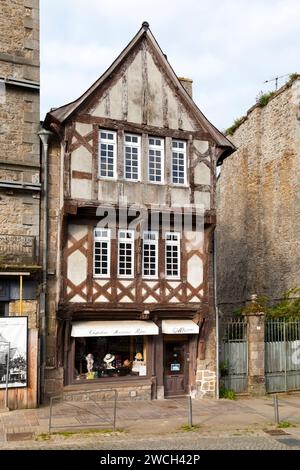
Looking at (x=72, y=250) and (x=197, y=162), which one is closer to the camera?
(x=72, y=250)

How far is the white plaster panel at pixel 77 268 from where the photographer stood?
15.8m

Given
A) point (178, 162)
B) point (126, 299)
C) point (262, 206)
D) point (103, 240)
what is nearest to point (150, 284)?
point (126, 299)

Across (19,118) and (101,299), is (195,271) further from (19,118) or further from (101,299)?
(19,118)

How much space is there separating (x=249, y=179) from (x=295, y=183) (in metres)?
3.97

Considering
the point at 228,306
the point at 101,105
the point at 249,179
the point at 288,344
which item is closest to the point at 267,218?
the point at 249,179

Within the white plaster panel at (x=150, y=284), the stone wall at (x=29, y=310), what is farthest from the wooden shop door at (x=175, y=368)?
the stone wall at (x=29, y=310)

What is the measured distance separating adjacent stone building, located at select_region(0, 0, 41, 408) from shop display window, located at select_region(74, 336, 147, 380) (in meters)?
1.67

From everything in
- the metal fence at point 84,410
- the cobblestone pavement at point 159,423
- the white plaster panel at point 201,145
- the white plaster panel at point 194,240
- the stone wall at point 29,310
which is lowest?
the cobblestone pavement at point 159,423

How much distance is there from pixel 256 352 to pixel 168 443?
24.1 feet

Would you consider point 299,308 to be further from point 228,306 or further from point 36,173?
point 36,173

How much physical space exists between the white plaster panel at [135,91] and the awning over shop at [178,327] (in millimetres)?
6522

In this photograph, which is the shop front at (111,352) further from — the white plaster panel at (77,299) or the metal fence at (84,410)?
the white plaster panel at (77,299)

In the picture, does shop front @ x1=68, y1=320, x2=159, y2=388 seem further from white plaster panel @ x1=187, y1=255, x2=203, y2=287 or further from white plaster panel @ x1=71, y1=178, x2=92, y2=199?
white plaster panel @ x1=71, y1=178, x2=92, y2=199

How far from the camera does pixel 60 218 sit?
53.1 ft
